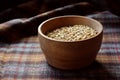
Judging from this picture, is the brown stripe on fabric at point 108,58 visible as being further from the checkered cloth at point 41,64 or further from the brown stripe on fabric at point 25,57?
the brown stripe on fabric at point 25,57

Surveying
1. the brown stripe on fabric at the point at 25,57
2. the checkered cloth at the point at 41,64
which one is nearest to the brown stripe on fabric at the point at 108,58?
the checkered cloth at the point at 41,64

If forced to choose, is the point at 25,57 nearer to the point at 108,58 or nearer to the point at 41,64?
the point at 41,64

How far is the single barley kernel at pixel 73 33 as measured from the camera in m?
0.64

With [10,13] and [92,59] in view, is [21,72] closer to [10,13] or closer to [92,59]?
[92,59]

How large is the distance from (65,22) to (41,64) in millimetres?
136

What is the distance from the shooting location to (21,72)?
2.15 feet

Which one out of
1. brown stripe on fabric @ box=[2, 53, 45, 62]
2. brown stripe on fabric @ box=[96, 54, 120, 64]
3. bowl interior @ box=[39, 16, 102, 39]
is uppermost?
bowl interior @ box=[39, 16, 102, 39]

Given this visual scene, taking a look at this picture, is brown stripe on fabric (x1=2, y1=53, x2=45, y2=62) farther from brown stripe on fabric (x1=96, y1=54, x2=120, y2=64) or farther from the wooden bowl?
brown stripe on fabric (x1=96, y1=54, x2=120, y2=64)

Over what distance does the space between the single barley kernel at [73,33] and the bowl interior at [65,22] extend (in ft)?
0.04

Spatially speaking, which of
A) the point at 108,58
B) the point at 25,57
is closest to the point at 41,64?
the point at 25,57

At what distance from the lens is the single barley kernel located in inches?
25.4

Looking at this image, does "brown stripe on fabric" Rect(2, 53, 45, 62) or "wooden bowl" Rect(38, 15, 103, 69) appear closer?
"wooden bowl" Rect(38, 15, 103, 69)

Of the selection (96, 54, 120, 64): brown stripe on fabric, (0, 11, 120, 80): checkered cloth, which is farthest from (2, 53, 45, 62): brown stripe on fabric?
(96, 54, 120, 64): brown stripe on fabric

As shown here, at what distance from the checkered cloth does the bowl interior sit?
0.08 meters
